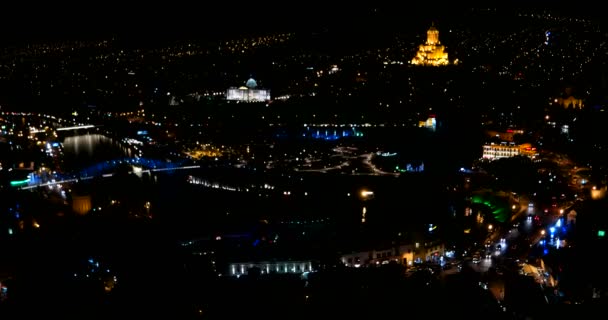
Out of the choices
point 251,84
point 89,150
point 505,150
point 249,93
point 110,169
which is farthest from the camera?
point 251,84

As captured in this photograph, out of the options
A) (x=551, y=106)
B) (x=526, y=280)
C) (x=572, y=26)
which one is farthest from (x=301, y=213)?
(x=572, y=26)

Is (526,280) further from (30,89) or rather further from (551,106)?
(30,89)

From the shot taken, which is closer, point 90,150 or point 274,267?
point 274,267

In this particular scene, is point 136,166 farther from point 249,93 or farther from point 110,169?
point 249,93

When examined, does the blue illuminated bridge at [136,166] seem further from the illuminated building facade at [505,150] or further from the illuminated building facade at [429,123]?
the illuminated building facade at [429,123]

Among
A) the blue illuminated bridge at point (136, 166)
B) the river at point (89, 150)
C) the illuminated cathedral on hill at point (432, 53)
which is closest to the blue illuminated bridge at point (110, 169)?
the blue illuminated bridge at point (136, 166)

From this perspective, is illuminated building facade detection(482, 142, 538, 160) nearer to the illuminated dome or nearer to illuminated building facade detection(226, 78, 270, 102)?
illuminated building facade detection(226, 78, 270, 102)

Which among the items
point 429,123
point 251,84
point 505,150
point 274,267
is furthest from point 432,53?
point 274,267
